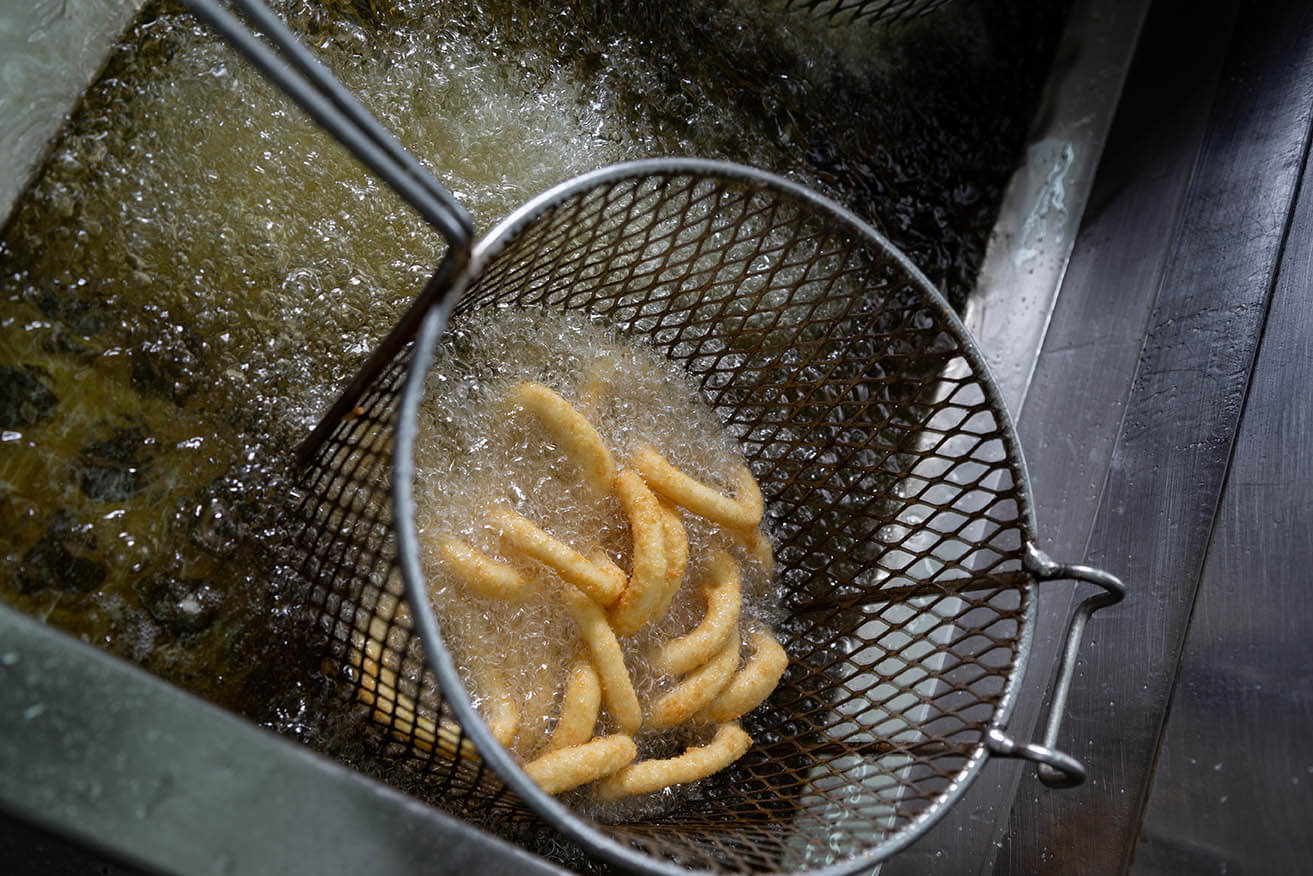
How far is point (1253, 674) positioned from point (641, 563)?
527 mm

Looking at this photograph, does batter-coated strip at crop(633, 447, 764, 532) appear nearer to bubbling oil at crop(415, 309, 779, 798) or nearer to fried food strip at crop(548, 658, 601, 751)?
bubbling oil at crop(415, 309, 779, 798)

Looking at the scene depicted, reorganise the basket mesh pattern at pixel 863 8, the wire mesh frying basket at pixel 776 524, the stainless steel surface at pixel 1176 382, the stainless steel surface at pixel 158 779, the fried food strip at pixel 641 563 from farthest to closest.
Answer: the basket mesh pattern at pixel 863 8
the stainless steel surface at pixel 1176 382
the fried food strip at pixel 641 563
the wire mesh frying basket at pixel 776 524
the stainless steel surface at pixel 158 779

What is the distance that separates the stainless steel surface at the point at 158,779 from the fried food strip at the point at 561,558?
9.4 inches

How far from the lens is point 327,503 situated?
0.81 m

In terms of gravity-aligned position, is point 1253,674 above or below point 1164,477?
below

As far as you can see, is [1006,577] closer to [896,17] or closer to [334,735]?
[334,735]

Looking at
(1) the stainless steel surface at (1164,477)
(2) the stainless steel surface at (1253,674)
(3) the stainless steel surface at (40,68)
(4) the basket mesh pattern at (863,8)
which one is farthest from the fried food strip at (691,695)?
(4) the basket mesh pattern at (863,8)

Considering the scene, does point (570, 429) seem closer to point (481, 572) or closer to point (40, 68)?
point (481, 572)

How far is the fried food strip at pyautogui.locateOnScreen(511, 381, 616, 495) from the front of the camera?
2.69ft

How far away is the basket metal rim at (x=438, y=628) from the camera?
0.58 m

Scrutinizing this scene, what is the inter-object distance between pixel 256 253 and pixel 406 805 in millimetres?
479

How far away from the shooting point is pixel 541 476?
2.94 feet

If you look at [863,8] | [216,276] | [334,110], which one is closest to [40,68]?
[216,276]

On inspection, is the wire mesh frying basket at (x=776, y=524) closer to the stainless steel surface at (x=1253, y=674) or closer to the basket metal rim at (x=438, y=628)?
the basket metal rim at (x=438, y=628)
